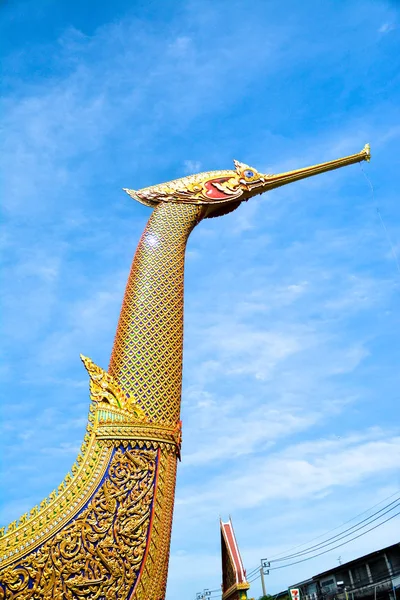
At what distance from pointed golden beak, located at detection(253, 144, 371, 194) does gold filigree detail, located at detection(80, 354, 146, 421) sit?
506 cm

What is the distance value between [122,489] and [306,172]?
7.12 metres

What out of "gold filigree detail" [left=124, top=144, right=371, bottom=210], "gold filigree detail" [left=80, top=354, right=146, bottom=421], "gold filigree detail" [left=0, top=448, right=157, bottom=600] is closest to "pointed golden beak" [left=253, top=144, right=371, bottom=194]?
"gold filigree detail" [left=124, top=144, right=371, bottom=210]

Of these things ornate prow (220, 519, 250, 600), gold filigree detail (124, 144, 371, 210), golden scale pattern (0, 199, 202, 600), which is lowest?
ornate prow (220, 519, 250, 600)

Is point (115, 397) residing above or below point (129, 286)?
below

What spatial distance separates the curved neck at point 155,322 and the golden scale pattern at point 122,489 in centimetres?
2

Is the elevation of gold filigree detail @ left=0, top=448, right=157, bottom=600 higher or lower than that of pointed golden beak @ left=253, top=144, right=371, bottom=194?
lower

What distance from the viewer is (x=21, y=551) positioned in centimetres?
581

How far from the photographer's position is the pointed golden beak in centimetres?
1020

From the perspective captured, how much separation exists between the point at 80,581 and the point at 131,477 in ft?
4.21

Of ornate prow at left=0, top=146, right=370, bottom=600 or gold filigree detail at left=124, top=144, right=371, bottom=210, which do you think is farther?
gold filigree detail at left=124, top=144, right=371, bottom=210

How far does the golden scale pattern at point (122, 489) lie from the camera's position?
584 centimetres

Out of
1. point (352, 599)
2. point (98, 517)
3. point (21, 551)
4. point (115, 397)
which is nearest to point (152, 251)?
point (115, 397)

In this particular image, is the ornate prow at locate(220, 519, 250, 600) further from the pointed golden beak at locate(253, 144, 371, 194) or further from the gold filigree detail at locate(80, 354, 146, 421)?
the pointed golden beak at locate(253, 144, 371, 194)

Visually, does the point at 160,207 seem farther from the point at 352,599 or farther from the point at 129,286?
the point at 352,599
